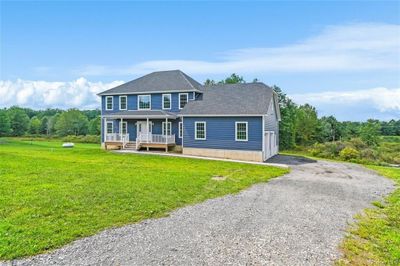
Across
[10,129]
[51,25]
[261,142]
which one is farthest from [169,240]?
[10,129]

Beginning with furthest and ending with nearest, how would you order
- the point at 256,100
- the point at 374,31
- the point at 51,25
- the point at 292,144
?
the point at 292,144
the point at 256,100
the point at 51,25
the point at 374,31

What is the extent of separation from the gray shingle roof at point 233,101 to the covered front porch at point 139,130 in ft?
8.52

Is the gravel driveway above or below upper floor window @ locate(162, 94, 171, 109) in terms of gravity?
below

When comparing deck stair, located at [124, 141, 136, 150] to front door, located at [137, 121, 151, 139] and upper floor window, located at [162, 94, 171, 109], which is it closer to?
front door, located at [137, 121, 151, 139]

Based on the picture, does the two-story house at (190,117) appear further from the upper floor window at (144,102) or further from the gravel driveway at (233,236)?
the gravel driveway at (233,236)

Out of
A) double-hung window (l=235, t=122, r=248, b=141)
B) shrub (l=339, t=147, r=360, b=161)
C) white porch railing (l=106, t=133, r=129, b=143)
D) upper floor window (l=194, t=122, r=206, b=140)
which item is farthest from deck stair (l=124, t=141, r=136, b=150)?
shrub (l=339, t=147, r=360, b=161)

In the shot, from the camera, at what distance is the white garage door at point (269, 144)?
21.7 m

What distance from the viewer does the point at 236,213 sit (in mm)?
7715

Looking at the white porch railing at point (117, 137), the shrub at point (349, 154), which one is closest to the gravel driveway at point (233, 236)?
the shrub at point (349, 154)

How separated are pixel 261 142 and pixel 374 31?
9510mm

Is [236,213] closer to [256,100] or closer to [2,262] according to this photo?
[2,262]

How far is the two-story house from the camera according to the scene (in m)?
21.4

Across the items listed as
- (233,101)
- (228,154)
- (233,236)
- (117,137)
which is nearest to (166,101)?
(117,137)

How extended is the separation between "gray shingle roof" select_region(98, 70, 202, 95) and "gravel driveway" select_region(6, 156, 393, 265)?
17.4m
